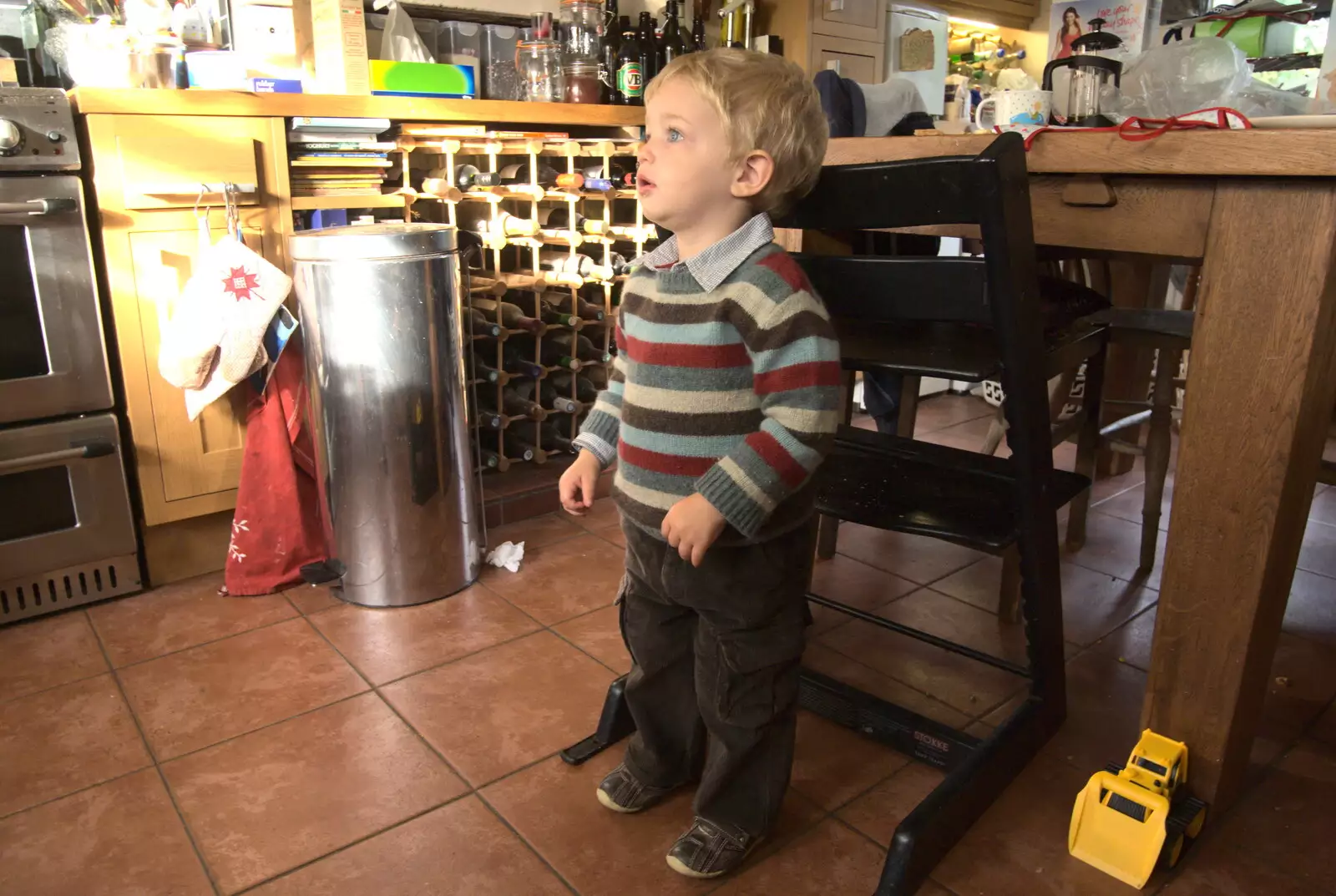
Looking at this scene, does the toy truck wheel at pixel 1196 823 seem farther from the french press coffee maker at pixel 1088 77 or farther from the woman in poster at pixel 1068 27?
the woman in poster at pixel 1068 27

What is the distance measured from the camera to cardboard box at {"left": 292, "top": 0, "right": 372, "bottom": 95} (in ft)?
6.64

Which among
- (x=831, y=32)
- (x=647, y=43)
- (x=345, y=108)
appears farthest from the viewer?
(x=831, y=32)

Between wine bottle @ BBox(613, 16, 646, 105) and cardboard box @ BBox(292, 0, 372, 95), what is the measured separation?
28.5 inches

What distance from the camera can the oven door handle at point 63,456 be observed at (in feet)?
5.77

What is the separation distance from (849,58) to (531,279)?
154 cm

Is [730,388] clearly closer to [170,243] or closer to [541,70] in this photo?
[170,243]

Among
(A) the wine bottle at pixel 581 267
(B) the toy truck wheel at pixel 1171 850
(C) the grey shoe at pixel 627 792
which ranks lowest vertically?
(C) the grey shoe at pixel 627 792

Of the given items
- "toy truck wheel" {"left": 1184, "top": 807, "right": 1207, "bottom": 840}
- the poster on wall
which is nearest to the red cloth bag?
"toy truck wheel" {"left": 1184, "top": 807, "right": 1207, "bottom": 840}

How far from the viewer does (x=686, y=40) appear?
2.84m

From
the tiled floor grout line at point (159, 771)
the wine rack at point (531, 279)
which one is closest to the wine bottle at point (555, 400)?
the wine rack at point (531, 279)

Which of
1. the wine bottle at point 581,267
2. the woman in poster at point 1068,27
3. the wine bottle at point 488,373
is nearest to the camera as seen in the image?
the wine bottle at point 488,373

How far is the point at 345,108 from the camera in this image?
6.47 feet

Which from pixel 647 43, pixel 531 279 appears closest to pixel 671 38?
pixel 647 43

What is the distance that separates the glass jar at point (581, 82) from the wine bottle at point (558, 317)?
1.76 ft
